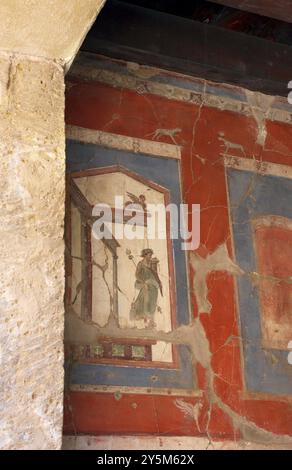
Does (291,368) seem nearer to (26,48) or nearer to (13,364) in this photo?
(13,364)

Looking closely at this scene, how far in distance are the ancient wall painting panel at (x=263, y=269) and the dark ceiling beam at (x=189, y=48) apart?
1.73ft

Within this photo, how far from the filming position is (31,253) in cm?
255

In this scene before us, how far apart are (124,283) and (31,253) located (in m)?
0.80

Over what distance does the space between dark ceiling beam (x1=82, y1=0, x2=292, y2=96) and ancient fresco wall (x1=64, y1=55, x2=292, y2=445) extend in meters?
0.08

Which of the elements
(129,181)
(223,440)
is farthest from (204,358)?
(129,181)

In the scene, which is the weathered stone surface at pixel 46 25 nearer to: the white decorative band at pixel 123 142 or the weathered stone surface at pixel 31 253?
the weathered stone surface at pixel 31 253

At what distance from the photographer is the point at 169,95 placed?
383cm

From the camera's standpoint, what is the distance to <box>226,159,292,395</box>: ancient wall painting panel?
134 inches

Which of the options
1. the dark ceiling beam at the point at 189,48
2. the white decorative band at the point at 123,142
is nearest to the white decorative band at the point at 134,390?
the white decorative band at the point at 123,142

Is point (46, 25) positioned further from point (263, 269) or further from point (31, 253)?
point (263, 269)

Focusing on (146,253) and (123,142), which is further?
(123,142)

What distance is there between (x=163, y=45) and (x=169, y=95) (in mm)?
261

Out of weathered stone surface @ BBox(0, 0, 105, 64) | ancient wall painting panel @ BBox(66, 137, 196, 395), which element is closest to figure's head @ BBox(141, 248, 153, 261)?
ancient wall painting panel @ BBox(66, 137, 196, 395)

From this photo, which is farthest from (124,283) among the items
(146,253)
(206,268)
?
(206,268)
